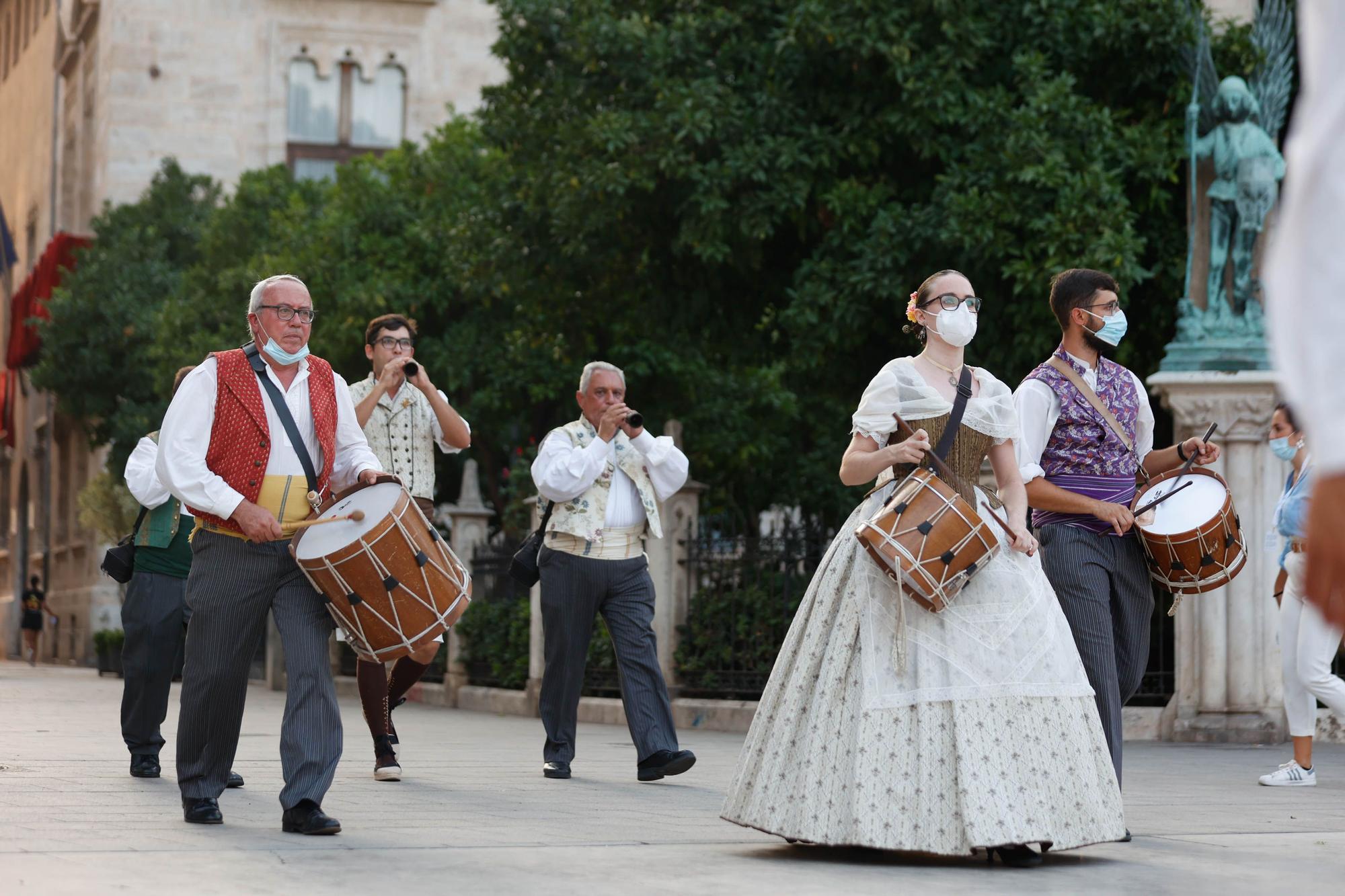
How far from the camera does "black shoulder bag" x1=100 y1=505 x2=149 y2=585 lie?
1006 cm

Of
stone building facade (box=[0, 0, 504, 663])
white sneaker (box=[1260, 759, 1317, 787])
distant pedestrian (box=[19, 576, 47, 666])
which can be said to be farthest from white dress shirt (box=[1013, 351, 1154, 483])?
distant pedestrian (box=[19, 576, 47, 666])

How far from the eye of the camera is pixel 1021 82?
15.9m

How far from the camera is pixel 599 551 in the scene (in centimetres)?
1038

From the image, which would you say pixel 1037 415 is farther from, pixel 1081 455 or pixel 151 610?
pixel 151 610

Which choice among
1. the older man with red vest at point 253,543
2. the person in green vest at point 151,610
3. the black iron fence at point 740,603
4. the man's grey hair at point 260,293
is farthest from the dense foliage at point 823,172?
the older man with red vest at point 253,543

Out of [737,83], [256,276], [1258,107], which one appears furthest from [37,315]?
[1258,107]

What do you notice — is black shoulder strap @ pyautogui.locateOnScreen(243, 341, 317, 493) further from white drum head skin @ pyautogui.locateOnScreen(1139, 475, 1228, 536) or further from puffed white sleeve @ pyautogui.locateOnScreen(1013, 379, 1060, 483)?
white drum head skin @ pyautogui.locateOnScreen(1139, 475, 1228, 536)

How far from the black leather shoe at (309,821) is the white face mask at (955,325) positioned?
107 inches

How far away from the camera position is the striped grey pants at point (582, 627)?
10.1 meters

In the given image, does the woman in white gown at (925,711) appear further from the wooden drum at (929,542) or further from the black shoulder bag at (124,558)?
the black shoulder bag at (124,558)

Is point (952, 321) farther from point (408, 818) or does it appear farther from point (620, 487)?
point (620, 487)

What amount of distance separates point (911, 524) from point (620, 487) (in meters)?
4.16

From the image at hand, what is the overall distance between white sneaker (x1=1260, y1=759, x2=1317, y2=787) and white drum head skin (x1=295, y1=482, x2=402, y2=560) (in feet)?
17.4

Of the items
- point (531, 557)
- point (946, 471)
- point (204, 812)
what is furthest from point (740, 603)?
point (946, 471)
